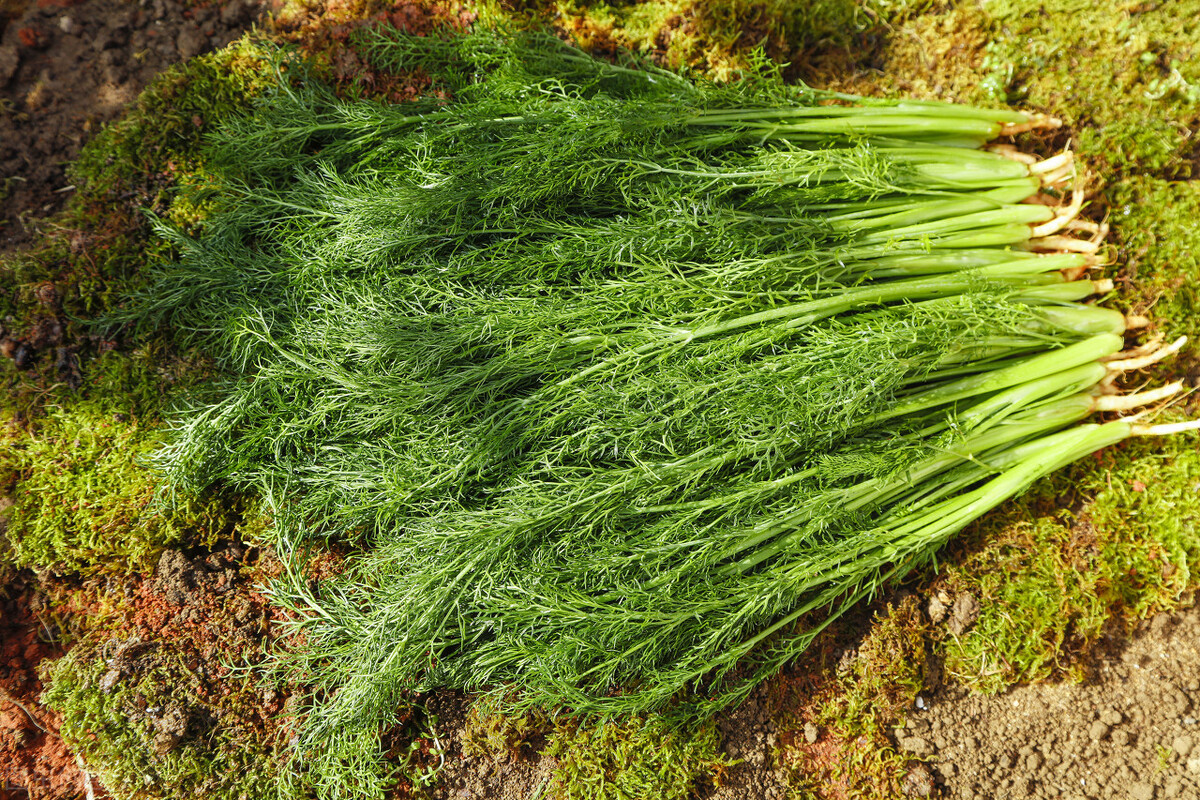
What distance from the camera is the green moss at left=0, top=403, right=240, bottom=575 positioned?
2.84m

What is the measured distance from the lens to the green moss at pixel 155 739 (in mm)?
2516

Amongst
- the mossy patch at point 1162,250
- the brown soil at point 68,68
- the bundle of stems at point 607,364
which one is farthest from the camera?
the brown soil at point 68,68

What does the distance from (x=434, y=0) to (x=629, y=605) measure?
290cm

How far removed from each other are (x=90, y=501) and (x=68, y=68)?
209 cm

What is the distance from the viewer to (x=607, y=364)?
251 cm

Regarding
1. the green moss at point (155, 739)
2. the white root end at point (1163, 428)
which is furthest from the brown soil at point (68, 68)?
the white root end at point (1163, 428)

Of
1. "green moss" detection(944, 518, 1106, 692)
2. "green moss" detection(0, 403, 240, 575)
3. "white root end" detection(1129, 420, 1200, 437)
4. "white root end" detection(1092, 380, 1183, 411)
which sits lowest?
"green moss" detection(944, 518, 1106, 692)

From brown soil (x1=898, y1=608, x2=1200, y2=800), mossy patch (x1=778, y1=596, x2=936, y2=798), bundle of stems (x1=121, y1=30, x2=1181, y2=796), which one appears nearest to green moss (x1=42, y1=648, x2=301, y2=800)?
bundle of stems (x1=121, y1=30, x2=1181, y2=796)

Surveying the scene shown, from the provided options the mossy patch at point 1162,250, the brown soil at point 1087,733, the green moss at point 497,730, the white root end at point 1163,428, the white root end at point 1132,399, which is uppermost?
the mossy patch at point 1162,250

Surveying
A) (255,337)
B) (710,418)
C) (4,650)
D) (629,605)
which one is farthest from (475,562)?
(4,650)

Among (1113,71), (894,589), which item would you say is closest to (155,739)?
(894,589)

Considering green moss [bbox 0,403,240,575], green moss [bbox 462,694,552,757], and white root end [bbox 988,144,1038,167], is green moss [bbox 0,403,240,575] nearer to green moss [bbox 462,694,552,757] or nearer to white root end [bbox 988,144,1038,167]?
green moss [bbox 462,694,552,757]

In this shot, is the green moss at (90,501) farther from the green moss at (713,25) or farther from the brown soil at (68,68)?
the green moss at (713,25)

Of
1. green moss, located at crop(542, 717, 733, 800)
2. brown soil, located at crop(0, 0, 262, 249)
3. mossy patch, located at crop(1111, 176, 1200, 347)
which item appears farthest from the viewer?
brown soil, located at crop(0, 0, 262, 249)
